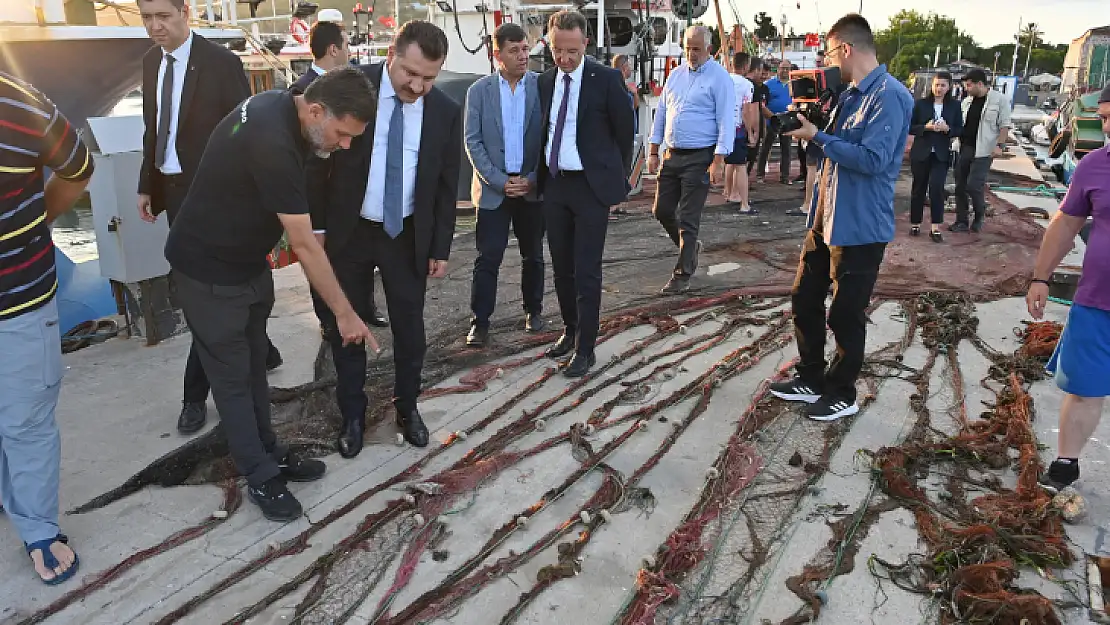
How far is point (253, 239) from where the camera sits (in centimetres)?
289

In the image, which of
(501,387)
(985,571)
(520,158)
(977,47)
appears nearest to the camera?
(985,571)

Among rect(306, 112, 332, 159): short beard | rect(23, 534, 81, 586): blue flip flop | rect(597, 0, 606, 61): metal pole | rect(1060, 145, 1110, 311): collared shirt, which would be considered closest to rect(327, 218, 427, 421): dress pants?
rect(306, 112, 332, 159): short beard

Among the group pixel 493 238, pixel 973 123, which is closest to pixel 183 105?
pixel 493 238

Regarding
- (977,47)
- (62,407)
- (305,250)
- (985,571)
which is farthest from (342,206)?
(977,47)

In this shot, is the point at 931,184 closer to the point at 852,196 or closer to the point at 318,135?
the point at 852,196

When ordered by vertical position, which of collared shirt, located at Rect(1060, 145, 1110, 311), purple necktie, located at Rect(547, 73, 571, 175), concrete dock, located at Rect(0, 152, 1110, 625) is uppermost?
purple necktie, located at Rect(547, 73, 571, 175)

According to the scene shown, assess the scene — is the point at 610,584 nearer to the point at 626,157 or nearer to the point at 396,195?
the point at 396,195

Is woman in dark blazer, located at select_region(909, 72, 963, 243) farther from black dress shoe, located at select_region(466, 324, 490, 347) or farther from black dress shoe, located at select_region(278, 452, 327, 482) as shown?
black dress shoe, located at select_region(278, 452, 327, 482)

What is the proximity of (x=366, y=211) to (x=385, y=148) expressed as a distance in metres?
0.30

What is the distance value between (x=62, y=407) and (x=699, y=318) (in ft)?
13.3

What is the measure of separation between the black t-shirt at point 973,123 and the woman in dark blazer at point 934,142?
0.26ft

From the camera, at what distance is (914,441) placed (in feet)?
12.2

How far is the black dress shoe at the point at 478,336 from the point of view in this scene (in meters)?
5.05

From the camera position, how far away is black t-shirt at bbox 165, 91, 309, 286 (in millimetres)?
2641
